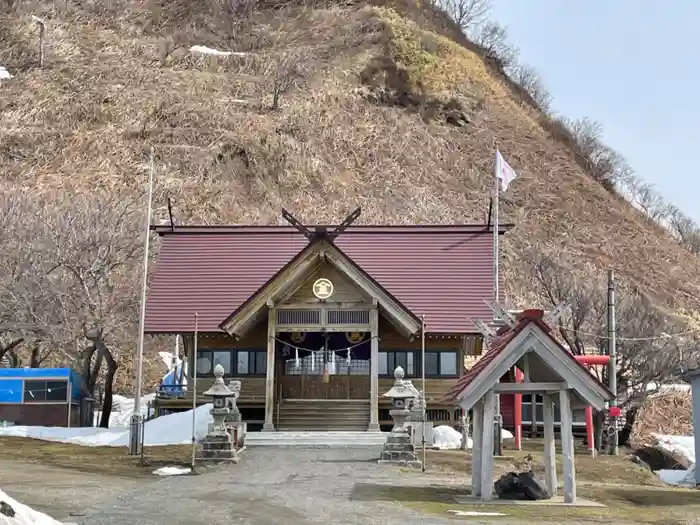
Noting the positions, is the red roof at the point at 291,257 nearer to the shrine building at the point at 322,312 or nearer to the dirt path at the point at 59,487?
the shrine building at the point at 322,312

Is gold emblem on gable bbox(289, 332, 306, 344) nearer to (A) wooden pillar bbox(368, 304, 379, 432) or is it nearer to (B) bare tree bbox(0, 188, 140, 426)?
(A) wooden pillar bbox(368, 304, 379, 432)

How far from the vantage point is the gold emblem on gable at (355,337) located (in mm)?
31234

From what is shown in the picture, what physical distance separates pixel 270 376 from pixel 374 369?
3164 millimetres

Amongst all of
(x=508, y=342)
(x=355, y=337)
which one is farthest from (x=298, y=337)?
(x=508, y=342)

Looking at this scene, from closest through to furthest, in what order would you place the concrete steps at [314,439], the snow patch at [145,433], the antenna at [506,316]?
the antenna at [506,316], the concrete steps at [314,439], the snow patch at [145,433]

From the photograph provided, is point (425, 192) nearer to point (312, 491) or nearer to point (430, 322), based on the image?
point (430, 322)

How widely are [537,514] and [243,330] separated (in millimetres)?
17813

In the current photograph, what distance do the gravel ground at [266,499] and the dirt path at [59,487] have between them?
28cm

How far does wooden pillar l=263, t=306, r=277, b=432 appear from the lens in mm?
28750

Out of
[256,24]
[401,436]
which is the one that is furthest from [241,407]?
[256,24]

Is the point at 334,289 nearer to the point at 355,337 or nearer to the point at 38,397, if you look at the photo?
the point at 355,337

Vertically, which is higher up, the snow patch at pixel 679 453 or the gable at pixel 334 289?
the gable at pixel 334 289

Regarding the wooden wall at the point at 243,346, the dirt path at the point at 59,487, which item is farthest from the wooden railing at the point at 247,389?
the dirt path at the point at 59,487

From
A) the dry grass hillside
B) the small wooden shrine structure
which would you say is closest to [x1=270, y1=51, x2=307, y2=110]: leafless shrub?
the dry grass hillside
